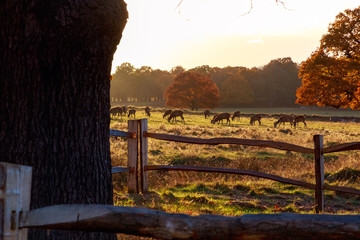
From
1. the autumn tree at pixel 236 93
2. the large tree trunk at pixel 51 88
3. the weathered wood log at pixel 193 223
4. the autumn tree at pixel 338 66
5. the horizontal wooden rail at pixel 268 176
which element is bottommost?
the horizontal wooden rail at pixel 268 176

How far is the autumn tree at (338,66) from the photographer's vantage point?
1959 cm

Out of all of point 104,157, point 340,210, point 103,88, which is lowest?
point 340,210

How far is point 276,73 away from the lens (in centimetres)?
8825

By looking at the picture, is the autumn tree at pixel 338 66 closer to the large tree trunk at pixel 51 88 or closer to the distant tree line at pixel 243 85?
the large tree trunk at pixel 51 88

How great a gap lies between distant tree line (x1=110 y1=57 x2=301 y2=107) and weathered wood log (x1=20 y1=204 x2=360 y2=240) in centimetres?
6850

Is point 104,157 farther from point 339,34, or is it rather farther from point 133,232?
point 339,34

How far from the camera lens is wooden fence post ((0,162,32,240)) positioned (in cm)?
202

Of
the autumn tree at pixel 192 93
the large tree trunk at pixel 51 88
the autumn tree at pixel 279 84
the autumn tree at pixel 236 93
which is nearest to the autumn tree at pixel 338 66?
the large tree trunk at pixel 51 88

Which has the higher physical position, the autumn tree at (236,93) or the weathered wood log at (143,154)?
the autumn tree at (236,93)

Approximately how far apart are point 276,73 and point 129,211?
90.3 metres

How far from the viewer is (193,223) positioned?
6.45ft

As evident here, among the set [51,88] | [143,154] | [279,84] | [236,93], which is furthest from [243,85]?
[51,88]

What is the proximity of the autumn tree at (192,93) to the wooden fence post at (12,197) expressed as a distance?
2465 inches

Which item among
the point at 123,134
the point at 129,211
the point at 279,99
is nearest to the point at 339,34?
the point at 123,134
